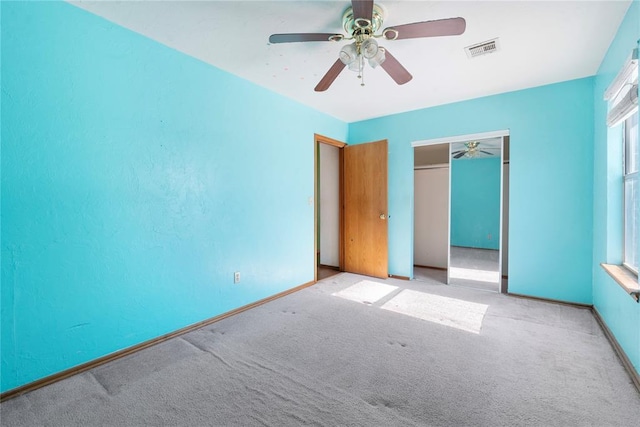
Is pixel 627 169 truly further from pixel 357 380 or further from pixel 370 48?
pixel 357 380

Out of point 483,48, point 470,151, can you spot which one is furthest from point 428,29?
point 470,151

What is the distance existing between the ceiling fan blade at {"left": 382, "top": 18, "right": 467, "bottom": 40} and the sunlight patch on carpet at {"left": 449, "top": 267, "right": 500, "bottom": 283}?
334cm

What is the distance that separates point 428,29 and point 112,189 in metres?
2.44

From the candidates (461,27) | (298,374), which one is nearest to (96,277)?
(298,374)

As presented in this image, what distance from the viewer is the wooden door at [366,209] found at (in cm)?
423

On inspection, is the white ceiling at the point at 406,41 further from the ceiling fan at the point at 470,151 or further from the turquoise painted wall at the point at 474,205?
the turquoise painted wall at the point at 474,205

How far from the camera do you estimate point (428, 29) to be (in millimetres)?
1794

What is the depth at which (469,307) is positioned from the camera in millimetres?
3061

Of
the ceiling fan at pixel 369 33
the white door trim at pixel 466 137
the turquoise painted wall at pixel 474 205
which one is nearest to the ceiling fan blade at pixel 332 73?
the ceiling fan at pixel 369 33

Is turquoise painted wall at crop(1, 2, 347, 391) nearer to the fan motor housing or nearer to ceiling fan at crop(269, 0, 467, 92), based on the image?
ceiling fan at crop(269, 0, 467, 92)

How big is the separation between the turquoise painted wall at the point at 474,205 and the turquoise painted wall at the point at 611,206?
205 cm

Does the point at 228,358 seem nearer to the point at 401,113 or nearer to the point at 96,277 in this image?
the point at 96,277

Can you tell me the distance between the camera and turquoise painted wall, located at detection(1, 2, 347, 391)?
1705 millimetres

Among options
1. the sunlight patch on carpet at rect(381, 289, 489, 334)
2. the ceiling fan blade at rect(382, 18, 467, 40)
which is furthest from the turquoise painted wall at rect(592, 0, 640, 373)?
the ceiling fan blade at rect(382, 18, 467, 40)
